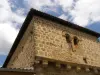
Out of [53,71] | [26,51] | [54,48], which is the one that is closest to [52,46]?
[54,48]

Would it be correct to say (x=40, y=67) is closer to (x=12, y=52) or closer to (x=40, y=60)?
(x=40, y=60)

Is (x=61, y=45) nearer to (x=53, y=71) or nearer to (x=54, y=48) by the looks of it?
(x=54, y=48)

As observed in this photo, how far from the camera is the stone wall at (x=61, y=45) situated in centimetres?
948

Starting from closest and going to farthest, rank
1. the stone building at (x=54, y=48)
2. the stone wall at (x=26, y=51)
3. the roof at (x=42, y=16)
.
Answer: the stone building at (x=54, y=48) → the stone wall at (x=26, y=51) → the roof at (x=42, y=16)

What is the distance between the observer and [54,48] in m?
9.86

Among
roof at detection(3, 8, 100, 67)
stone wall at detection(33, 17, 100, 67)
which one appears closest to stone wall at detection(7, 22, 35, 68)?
roof at detection(3, 8, 100, 67)

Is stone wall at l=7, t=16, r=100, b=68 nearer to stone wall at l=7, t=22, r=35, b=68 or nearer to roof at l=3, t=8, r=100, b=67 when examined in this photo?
stone wall at l=7, t=22, r=35, b=68

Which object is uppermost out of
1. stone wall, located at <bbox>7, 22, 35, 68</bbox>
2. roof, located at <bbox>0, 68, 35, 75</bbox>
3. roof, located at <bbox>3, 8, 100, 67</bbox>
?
roof, located at <bbox>3, 8, 100, 67</bbox>

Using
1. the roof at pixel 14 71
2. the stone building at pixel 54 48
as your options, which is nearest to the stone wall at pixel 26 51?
the stone building at pixel 54 48

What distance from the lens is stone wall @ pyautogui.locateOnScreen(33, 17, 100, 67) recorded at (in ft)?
31.1

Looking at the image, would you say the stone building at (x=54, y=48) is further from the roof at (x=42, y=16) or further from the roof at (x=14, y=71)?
the roof at (x=14, y=71)

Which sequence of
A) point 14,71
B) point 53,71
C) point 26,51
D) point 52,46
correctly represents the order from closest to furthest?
point 14,71, point 53,71, point 52,46, point 26,51

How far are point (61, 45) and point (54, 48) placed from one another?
640 millimetres

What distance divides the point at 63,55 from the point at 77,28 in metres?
2.72
